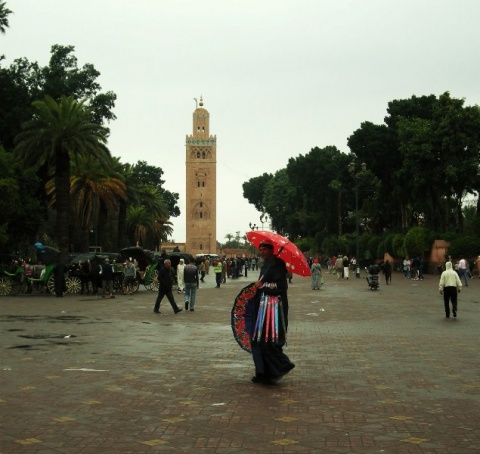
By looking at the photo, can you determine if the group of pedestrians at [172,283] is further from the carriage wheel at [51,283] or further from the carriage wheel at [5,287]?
the carriage wheel at [5,287]

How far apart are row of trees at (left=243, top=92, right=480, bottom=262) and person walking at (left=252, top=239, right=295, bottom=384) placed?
44968 millimetres

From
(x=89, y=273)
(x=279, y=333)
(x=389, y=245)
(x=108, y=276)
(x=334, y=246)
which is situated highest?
(x=334, y=246)

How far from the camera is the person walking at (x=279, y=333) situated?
31.9ft

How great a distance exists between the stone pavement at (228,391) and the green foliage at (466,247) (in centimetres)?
3414

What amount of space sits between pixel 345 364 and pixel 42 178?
151 feet

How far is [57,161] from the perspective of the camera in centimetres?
3931

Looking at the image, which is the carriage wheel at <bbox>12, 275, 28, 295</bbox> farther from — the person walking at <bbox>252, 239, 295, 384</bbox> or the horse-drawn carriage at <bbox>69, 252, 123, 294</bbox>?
the person walking at <bbox>252, 239, 295, 384</bbox>

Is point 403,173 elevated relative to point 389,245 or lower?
elevated

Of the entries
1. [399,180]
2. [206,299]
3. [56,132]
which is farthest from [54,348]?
[399,180]

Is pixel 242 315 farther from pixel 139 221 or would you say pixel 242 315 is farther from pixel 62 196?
pixel 139 221

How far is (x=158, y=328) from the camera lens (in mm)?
17391

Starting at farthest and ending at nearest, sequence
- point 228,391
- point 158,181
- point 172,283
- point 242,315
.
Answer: point 158,181 → point 172,283 → point 242,315 → point 228,391

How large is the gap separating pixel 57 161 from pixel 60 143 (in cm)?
104

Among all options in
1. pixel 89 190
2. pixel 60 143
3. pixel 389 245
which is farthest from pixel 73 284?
pixel 389 245
